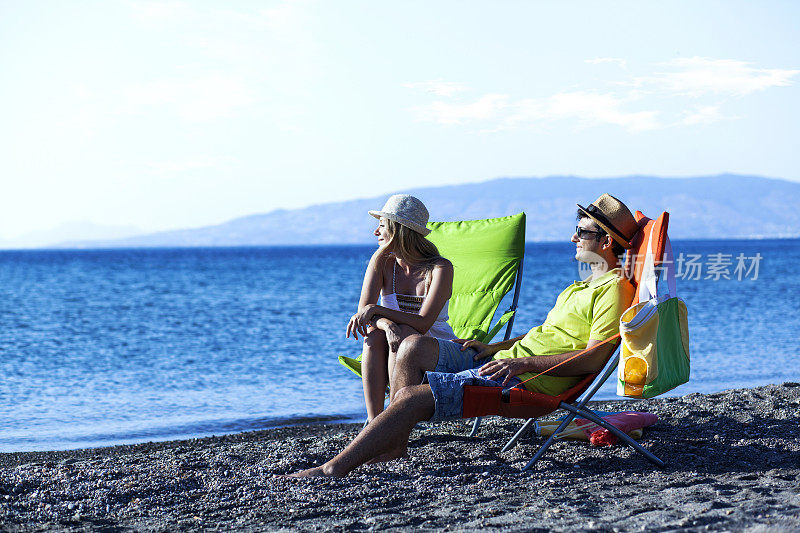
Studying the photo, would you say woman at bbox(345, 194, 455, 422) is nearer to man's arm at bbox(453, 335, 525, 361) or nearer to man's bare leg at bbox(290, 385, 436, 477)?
man's arm at bbox(453, 335, 525, 361)

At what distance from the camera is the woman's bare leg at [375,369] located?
11.7ft

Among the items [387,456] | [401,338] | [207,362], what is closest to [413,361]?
[401,338]

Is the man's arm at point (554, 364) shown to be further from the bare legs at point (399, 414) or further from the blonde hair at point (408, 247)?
the blonde hair at point (408, 247)

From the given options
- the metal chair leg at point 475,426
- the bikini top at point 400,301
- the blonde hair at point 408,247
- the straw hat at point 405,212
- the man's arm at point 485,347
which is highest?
the straw hat at point 405,212

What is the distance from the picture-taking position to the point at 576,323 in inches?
135

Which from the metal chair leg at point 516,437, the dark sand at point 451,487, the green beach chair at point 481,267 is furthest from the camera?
the green beach chair at point 481,267

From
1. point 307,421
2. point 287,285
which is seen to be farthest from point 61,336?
point 287,285

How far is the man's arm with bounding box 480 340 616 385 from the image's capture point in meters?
3.28

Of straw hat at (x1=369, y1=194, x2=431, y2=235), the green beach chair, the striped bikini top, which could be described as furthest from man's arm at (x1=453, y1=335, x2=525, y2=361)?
the green beach chair

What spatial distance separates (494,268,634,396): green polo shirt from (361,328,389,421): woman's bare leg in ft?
1.61

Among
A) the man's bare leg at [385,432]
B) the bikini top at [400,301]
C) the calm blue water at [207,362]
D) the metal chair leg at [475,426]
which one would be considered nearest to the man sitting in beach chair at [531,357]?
the man's bare leg at [385,432]

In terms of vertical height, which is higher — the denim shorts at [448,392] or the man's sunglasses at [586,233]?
the man's sunglasses at [586,233]

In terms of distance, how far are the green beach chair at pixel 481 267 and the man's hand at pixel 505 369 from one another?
1073mm

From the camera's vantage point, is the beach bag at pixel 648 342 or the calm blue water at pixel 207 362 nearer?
the beach bag at pixel 648 342
